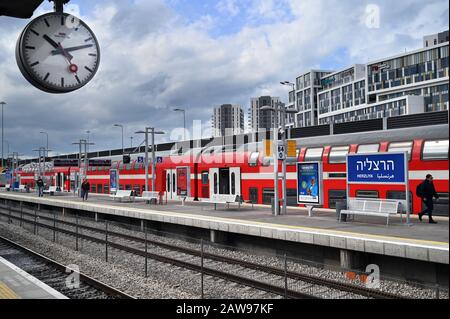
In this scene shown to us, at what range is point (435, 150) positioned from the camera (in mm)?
14867

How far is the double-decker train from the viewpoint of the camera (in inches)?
599

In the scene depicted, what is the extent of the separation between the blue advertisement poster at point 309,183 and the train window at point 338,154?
1503 millimetres

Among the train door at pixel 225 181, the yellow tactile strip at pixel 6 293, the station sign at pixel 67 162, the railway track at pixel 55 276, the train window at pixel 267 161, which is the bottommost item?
the railway track at pixel 55 276

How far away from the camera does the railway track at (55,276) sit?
383 inches

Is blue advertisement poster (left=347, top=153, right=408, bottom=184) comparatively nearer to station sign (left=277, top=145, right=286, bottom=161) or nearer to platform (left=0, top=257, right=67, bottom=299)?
station sign (left=277, top=145, right=286, bottom=161)

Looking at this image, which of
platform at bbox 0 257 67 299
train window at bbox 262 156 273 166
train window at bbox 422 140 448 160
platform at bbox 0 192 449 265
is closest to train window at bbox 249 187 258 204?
train window at bbox 262 156 273 166

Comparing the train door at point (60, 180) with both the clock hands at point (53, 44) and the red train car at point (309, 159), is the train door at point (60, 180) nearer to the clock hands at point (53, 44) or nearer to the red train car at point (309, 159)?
the red train car at point (309, 159)

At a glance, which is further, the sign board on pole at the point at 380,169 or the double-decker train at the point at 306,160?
the double-decker train at the point at 306,160

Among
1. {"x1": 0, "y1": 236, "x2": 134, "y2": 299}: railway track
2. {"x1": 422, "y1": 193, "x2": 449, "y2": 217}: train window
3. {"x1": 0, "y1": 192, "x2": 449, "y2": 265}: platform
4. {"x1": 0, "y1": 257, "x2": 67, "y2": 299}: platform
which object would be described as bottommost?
{"x1": 0, "y1": 236, "x2": 134, "y2": 299}: railway track

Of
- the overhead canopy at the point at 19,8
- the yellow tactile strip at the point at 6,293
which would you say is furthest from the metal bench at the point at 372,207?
the overhead canopy at the point at 19,8

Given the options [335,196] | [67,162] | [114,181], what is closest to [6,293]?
[335,196]
